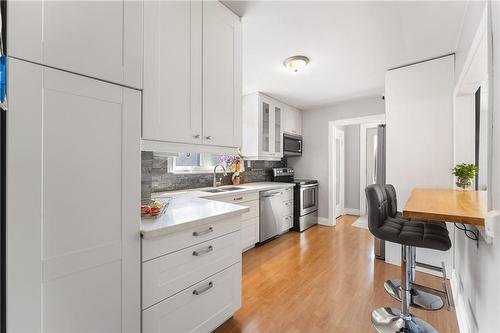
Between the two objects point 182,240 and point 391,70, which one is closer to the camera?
point 182,240

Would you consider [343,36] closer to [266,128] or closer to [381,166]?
[381,166]

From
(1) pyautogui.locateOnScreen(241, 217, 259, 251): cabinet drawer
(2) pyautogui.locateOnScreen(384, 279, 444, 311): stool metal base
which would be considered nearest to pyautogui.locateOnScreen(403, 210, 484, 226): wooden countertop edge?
(2) pyautogui.locateOnScreen(384, 279, 444, 311): stool metal base

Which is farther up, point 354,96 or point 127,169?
point 354,96

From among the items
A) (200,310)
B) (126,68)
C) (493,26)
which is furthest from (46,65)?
(493,26)

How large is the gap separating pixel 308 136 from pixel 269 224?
2229mm

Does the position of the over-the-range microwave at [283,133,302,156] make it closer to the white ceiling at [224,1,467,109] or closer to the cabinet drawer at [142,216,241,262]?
the white ceiling at [224,1,467,109]

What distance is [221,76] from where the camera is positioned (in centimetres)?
183

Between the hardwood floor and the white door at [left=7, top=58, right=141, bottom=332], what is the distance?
1019 millimetres

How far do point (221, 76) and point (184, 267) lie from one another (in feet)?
4.68

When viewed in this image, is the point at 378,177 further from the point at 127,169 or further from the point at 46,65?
the point at 46,65

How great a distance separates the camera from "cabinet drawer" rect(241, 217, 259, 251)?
10.2 feet

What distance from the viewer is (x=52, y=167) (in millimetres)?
937

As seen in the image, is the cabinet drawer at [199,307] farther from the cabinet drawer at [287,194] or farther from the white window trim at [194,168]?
the cabinet drawer at [287,194]

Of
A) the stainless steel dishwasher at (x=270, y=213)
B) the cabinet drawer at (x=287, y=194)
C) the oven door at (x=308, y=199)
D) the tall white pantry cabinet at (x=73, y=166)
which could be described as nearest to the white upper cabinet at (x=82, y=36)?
the tall white pantry cabinet at (x=73, y=166)
